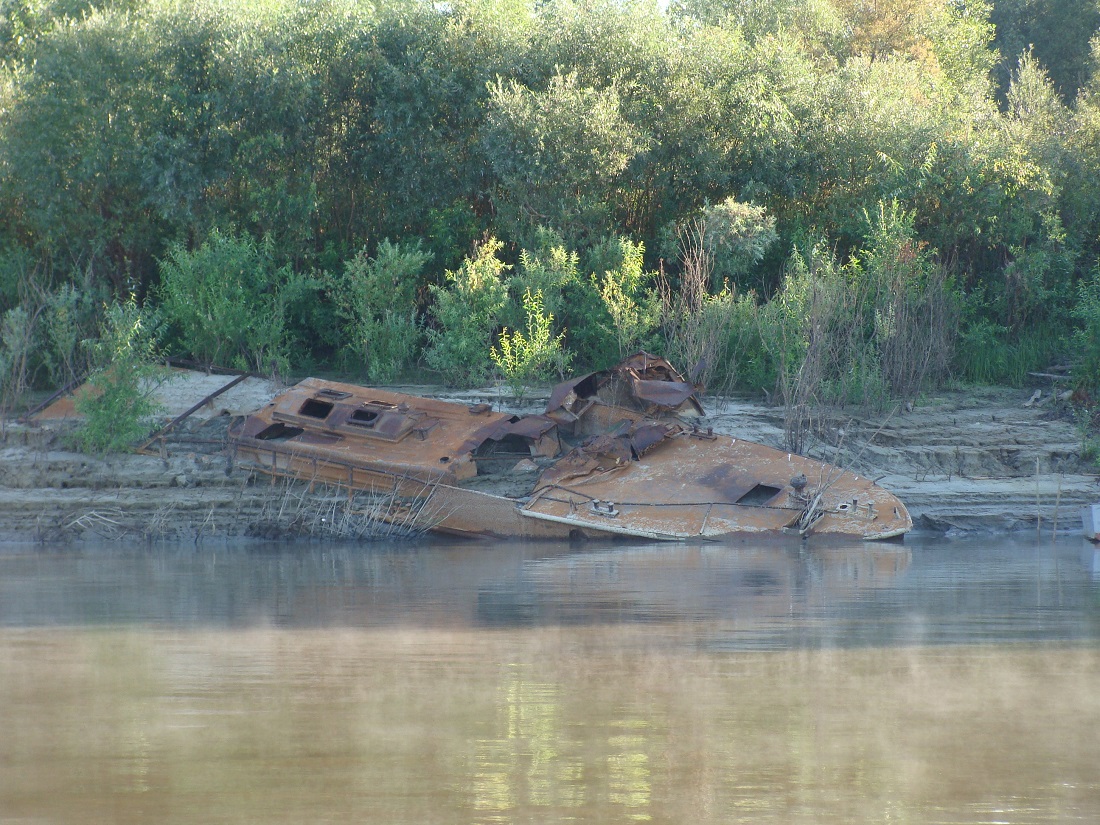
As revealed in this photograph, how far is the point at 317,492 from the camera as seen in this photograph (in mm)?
17312

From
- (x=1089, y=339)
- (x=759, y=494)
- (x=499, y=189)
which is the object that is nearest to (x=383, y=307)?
(x=499, y=189)

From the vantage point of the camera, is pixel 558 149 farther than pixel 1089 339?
Yes

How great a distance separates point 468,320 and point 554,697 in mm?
14355

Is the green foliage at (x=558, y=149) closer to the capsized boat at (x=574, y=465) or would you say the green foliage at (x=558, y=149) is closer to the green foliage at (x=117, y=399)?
the capsized boat at (x=574, y=465)

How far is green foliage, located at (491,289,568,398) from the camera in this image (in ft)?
69.4

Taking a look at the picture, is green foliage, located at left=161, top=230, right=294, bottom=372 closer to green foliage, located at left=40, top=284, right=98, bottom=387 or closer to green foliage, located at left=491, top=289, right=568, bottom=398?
green foliage, located at left=40, top=284, right=98, bottom=387

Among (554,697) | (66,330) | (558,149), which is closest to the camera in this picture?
(554,697)

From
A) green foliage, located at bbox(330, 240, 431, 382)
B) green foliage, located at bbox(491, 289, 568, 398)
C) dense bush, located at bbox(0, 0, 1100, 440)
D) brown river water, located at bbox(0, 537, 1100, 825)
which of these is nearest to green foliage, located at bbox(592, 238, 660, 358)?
dense bush, located at bbox(0, 0, 1100, 440)

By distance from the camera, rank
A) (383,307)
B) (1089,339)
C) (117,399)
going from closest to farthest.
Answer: (117,399), (1089,339), (383,307)

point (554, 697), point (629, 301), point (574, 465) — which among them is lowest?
point (554, 697)

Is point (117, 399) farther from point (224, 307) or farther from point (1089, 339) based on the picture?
point (1089, 339)

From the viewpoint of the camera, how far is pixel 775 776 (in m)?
6.13

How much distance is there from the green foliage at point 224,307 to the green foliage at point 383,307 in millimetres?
1201

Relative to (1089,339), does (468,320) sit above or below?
above
